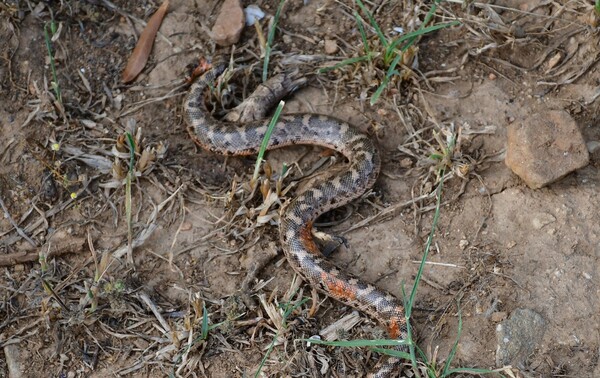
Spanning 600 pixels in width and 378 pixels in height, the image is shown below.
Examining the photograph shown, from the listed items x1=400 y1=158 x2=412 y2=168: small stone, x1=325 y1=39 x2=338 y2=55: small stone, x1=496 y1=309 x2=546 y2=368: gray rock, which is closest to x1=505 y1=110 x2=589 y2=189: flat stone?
x1=400 y1=158 x2=412 y2=168: small stone

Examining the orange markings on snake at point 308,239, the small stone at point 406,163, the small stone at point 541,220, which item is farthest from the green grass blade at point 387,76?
the small stone at point 541,220

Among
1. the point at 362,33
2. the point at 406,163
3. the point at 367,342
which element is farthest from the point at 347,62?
the point at 367,342

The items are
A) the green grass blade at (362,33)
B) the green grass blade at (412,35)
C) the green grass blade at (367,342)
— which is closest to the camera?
the green grass blade at (367,342)

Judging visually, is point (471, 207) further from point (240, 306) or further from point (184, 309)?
point (184, 309)

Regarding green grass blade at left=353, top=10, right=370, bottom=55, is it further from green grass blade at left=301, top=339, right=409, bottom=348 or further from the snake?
green grass blade at left=301, top=339, right=409, bottom=348

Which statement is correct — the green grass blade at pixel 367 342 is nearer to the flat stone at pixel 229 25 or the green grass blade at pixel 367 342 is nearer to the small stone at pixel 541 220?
the small stone at pixel 541 220
